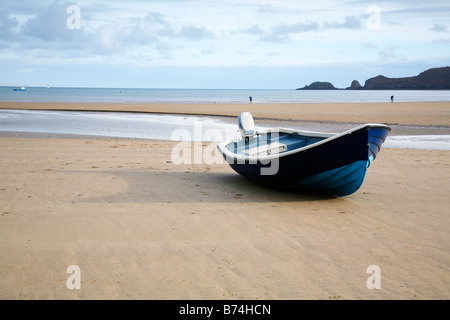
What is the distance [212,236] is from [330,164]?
232 cm

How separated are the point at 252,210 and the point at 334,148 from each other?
1.52 metres

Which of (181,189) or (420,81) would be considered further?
(420,81)

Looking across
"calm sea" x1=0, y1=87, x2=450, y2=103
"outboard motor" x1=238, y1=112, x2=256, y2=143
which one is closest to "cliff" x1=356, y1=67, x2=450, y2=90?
"calm sea" x1=0, y1=87, x2=450, y2=103

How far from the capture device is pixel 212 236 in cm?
545

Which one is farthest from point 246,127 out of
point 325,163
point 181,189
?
point 325,163

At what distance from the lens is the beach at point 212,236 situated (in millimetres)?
4152

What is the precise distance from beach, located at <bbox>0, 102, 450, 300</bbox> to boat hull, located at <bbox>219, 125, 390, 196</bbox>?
276 mm

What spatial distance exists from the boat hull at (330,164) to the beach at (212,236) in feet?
0.91

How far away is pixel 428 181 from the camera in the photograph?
8.54 metres

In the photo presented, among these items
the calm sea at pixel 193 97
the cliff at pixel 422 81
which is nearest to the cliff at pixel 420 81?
the cliff at pixel 422 81

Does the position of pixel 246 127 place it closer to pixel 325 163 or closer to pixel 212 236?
pixel 325 163

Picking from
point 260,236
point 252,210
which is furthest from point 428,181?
point 260,236

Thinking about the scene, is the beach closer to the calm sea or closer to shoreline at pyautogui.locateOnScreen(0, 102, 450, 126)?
shoreline at pyautogui.locateOnScreen(0, 102, 450, 126)
